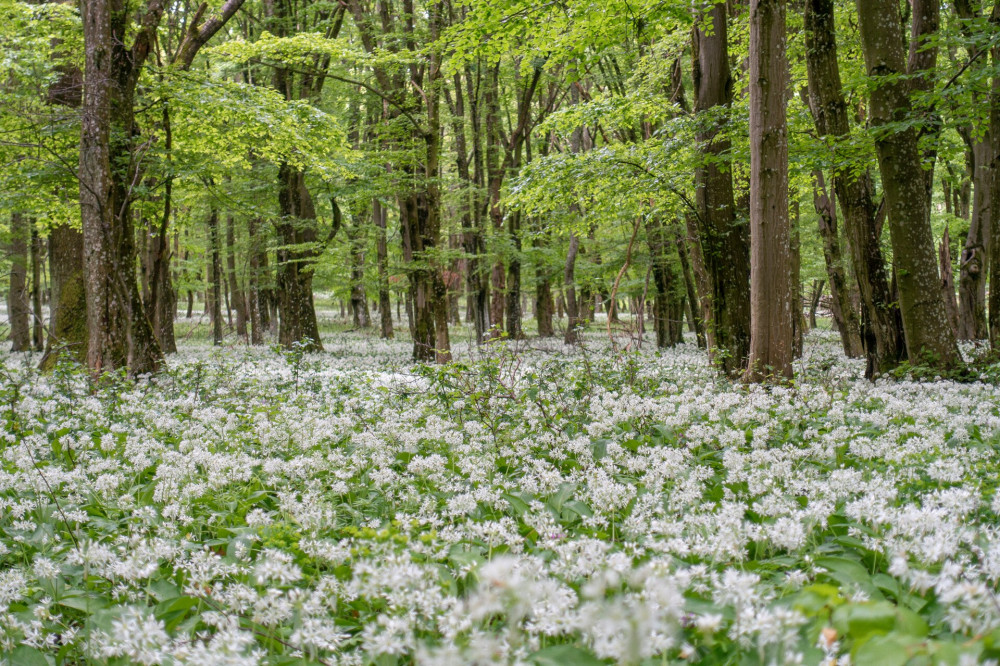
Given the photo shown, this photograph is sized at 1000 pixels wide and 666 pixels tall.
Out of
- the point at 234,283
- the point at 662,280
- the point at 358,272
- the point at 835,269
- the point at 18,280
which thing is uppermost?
the point at 234,283

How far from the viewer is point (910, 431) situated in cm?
474

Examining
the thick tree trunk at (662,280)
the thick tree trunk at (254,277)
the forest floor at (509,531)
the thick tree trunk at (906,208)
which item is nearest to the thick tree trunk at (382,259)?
the thick tree trunk at (254,277)

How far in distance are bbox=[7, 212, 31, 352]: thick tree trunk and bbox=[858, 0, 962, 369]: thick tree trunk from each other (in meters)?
20.6

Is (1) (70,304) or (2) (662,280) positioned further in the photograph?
(2) (662,280)

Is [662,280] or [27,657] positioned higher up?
[662,280]

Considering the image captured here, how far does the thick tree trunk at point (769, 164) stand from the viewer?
6848 mm

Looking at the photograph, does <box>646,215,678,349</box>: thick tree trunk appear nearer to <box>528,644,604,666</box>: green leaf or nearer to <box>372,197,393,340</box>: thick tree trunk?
<box>372,197,393,340</box>: thick tree trunk

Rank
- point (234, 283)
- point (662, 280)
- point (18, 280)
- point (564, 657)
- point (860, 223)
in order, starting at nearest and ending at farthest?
point (564, 657), point (860, 223), point (662, 280), point (18, 280), point (234, 283)

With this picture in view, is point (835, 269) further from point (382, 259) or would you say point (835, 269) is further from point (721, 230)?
point (382, 259)

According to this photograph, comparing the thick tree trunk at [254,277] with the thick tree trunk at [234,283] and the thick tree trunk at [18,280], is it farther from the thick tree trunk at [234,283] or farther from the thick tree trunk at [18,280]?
the thick tree trunk at [18,280]

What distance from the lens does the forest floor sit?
70.1 inches

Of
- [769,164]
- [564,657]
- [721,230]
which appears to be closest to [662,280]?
[721,230]

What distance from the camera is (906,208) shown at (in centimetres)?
780

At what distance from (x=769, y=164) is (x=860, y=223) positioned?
8.65 feet
